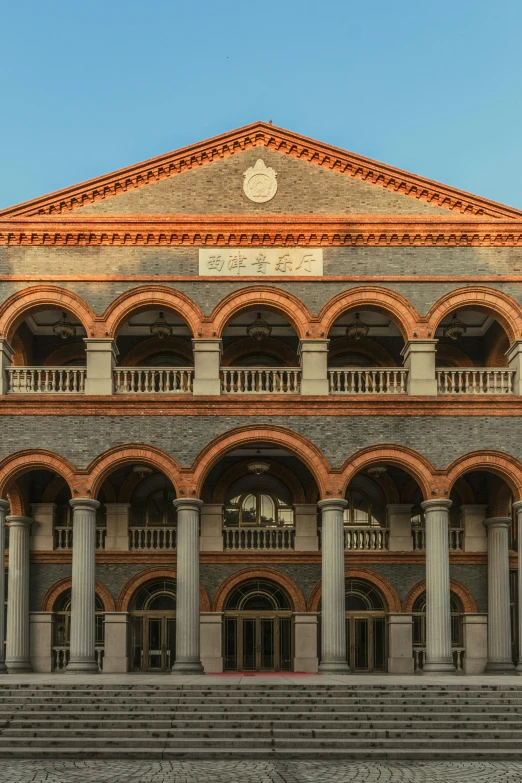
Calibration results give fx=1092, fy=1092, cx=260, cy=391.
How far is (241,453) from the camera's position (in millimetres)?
33344

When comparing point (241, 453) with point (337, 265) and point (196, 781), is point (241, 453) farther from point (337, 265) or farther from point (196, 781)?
point (196, 781)

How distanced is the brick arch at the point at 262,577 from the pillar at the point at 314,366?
20.5ft

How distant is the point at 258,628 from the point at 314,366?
Answer: 847 centimetres

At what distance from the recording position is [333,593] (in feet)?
95.7

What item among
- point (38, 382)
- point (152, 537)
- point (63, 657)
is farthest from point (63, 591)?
point (38, 382)

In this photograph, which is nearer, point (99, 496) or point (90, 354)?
point (90, 354)

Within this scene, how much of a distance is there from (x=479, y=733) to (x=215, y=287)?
1521 cm

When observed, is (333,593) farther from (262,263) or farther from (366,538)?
(262,263)

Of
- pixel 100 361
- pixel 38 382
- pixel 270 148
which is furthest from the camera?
pixel 270 148

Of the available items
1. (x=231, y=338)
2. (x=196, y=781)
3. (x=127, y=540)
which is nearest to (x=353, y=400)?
(x=231, y=338)

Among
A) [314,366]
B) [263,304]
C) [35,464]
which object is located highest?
[263,304]

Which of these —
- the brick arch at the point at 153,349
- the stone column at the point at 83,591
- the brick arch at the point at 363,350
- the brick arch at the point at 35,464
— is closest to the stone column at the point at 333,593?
the stone column at the point at 83,591

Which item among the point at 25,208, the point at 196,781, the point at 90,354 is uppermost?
the point at 25,208

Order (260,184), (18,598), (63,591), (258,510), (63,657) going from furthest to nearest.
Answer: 1. (258,510)
2. (63,591)
3. (63,657)
4. (18,598)
5. (260,184)
